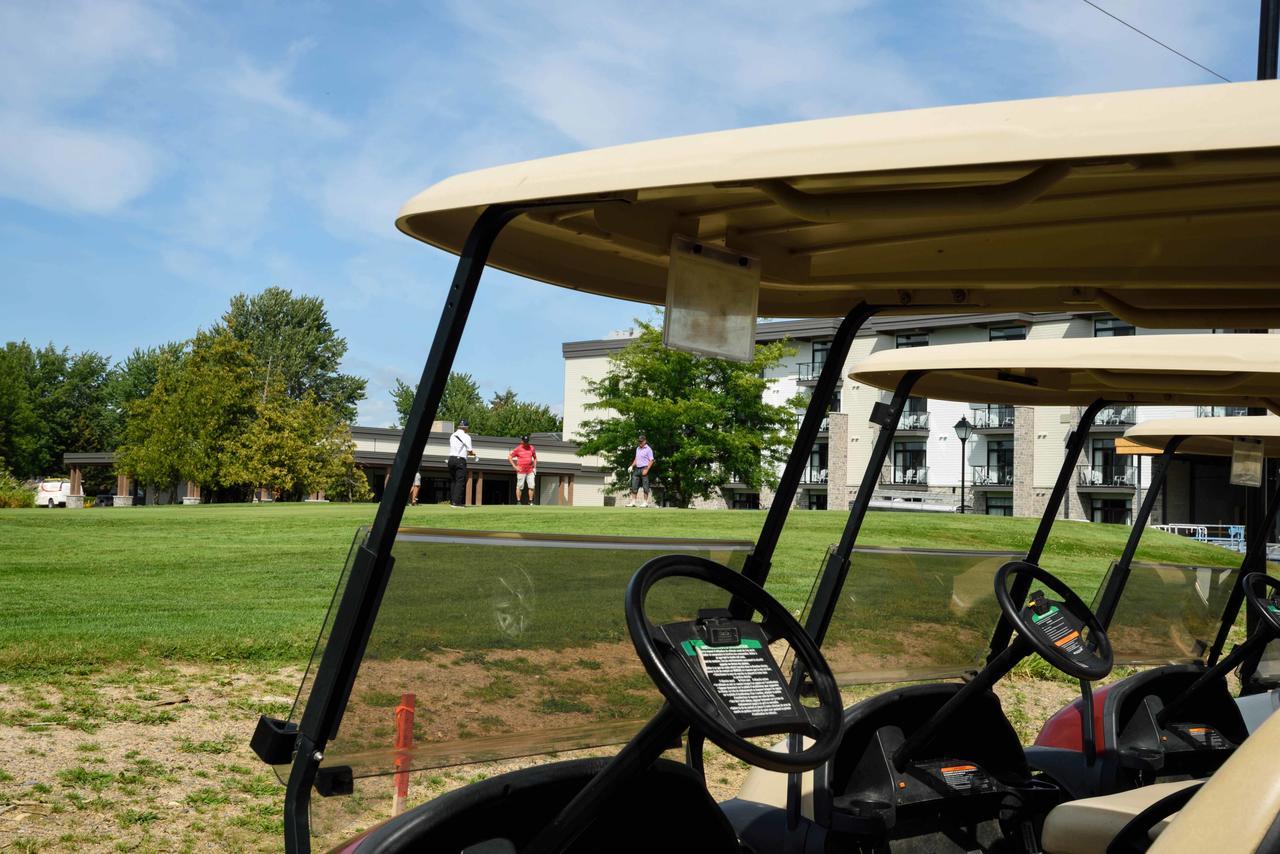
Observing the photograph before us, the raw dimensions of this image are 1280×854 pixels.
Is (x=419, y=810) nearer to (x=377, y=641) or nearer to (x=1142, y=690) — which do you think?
(x=377, y=641)

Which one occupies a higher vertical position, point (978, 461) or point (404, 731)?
point (978, 461)

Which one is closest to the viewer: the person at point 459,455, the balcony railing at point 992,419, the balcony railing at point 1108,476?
the person at point 459,455

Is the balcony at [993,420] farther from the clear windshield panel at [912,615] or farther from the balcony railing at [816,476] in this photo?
the clear windshield panel at [912,615]

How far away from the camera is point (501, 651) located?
2.66 meters

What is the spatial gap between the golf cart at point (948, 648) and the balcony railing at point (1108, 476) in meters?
51.1

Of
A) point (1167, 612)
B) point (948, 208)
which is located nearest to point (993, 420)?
point (1167, 612)

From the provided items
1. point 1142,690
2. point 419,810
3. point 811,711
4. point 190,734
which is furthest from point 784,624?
point 190,734

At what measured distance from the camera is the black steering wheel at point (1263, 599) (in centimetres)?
462

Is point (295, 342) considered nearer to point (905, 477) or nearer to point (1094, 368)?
point (905, 477)

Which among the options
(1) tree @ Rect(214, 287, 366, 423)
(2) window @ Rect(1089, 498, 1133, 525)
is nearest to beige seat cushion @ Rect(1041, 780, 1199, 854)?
(2) window @ Rect(1089, 498, 1133, 525)

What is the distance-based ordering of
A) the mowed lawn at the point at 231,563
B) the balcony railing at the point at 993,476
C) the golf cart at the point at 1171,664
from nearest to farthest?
1. the golf cart at the point at 1171,664
2. the mowed lawn at the point at 231,563
3. the balcony railing at the point at 993,476

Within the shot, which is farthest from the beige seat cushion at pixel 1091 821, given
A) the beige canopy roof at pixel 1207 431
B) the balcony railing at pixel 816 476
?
the balcony railing at pixel 816 476

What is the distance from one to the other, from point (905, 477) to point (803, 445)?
5729 centimetres

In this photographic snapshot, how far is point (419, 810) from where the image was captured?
6.88 ft
